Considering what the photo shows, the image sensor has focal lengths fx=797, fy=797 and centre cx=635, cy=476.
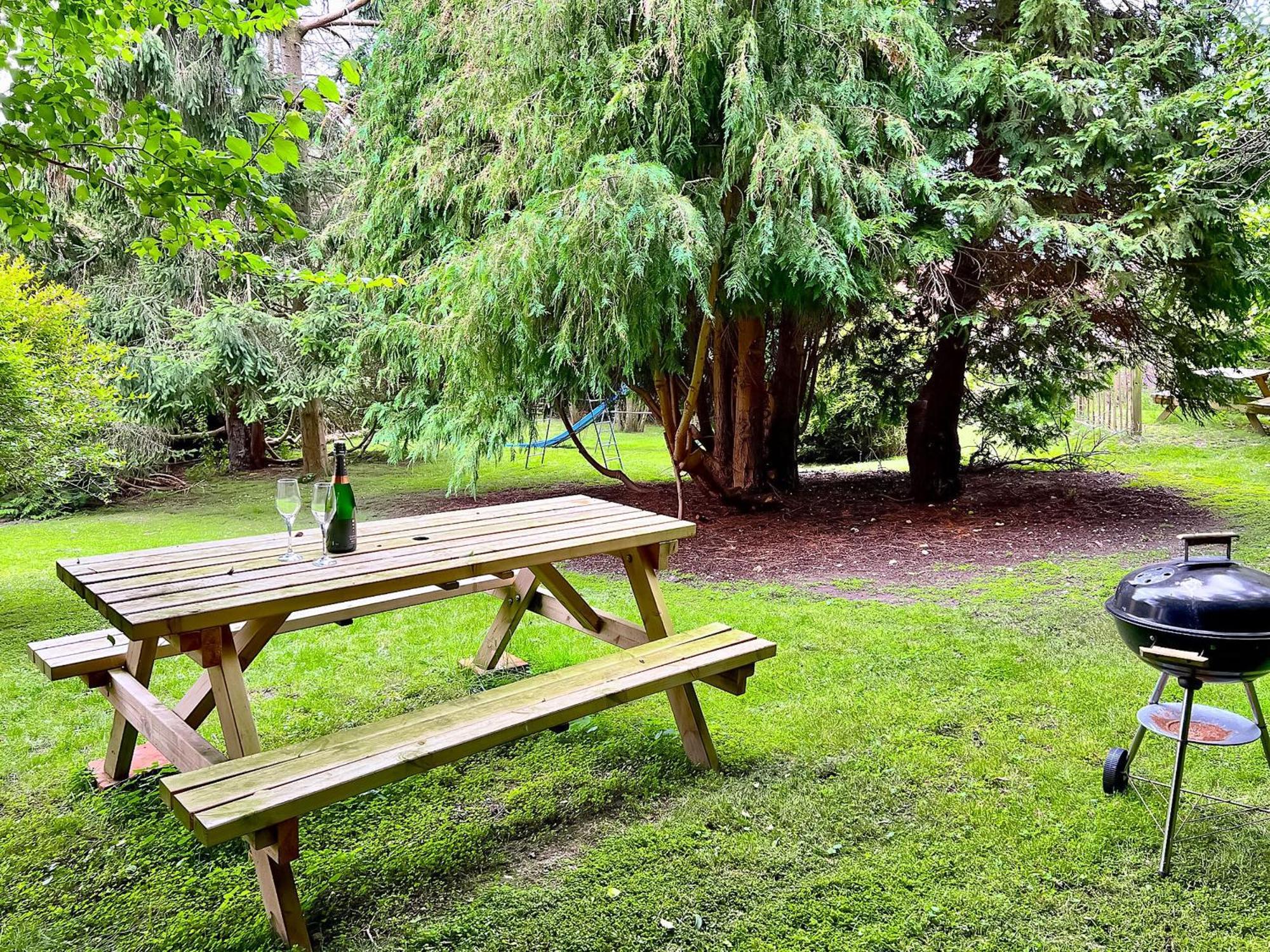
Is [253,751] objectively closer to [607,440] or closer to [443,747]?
[443,747]

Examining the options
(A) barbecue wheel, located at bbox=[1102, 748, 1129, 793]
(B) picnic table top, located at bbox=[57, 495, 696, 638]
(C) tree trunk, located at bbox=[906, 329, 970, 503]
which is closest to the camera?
(B) picnic table top, located at bbox=[57, 495, 696, 638]

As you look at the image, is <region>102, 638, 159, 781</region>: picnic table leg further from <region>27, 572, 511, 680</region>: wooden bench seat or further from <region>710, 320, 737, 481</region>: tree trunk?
<region>710, 320, 737, 481</region>: tree trunk

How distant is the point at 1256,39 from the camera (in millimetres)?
4410

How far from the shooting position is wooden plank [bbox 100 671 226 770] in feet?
6.13

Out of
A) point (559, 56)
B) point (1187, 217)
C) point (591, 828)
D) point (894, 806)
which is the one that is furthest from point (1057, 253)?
point (591, 828)

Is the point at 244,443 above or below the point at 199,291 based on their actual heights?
below

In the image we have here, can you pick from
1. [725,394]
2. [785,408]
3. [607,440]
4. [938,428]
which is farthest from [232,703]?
[607,440]

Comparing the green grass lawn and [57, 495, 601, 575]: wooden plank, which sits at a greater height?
[57, 495, 601, 575]: wooden plank

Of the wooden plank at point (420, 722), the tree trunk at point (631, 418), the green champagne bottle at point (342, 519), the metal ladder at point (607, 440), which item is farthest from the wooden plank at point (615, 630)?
A: the tree trunk at point (631, 418)

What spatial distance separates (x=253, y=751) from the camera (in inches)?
73.2

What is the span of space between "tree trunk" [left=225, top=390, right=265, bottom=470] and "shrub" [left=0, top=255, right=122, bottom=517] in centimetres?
328

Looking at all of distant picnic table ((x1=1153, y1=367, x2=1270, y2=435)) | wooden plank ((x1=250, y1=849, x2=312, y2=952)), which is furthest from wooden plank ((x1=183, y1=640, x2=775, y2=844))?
distant picnic table ((x1=1153, y1=367, x2=1270, y2=435))

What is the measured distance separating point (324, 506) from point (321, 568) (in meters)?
0.17

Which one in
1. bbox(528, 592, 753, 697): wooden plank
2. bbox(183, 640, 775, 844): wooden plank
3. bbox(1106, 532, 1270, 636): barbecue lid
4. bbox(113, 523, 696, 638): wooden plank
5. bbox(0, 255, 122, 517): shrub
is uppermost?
bbox(0, 255, 122, 517): shrub
